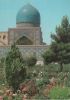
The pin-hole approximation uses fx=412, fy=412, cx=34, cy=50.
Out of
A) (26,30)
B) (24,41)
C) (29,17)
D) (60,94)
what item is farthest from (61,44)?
(29,17)

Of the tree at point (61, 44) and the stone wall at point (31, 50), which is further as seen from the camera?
the stone wall at point (31, 50)

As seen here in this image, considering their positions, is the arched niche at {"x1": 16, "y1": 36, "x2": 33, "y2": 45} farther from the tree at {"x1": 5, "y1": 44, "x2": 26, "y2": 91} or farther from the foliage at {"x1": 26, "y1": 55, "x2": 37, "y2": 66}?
the tree at {"x1": 5, "y1": 44, "x2": 26, "y2": 91}

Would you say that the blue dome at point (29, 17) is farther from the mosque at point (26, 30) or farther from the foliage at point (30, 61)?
the foliage at point (30, 61)

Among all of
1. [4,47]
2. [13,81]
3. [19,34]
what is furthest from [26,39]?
[13,81]

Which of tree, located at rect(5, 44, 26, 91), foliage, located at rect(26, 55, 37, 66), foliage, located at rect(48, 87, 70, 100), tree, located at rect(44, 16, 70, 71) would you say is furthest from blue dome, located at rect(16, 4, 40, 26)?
foliage, located at rect(48, 87, 70, 100)

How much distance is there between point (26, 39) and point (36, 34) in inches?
47.3

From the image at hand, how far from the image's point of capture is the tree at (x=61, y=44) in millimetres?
24672

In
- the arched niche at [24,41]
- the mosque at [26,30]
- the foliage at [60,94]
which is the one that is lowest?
the foliage at [60,94]

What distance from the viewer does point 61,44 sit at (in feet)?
80.9

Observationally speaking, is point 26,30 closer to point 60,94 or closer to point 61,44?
point 61,44

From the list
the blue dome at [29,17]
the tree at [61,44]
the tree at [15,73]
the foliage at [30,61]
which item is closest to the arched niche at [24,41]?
the blue dome at [29,17]

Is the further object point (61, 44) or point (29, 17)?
point (29, 17)

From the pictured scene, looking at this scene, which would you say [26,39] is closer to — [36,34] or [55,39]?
[36,34]

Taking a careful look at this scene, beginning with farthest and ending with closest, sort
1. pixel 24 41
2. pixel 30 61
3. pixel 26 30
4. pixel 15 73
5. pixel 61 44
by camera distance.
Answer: pixel 24 41 → pixel 26 30 → pixel 30 61 → pixel 61 44 → pixel 15 73
